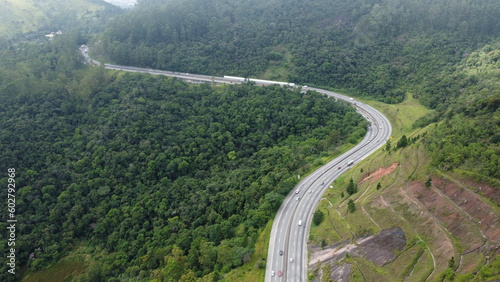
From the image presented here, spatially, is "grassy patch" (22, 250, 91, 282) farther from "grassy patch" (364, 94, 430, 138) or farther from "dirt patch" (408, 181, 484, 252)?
"grassy patch" (364, 94, 430, 138)

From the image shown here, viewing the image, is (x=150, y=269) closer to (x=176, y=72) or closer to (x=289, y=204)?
(x=289, y=204)

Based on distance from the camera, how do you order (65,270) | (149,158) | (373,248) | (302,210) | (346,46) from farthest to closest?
1. (346,46)
2. (149,158)
3. (65,270)
4. (302,210)
5. (373,248)

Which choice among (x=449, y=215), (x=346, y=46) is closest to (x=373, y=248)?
(x=449, y=215)

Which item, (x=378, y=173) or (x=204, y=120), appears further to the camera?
(x=204, y=120)

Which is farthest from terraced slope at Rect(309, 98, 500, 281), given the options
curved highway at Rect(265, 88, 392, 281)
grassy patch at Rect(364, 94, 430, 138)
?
grassy patch at Rect(364, 94, 430, 138)

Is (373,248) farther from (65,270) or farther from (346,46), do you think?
(346,46)

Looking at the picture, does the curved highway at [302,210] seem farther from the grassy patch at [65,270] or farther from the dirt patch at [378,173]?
the grassy patch at [65,270]

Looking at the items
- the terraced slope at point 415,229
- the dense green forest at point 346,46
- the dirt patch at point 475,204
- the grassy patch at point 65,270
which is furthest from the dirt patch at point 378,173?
the grassy patch at point 65,270
